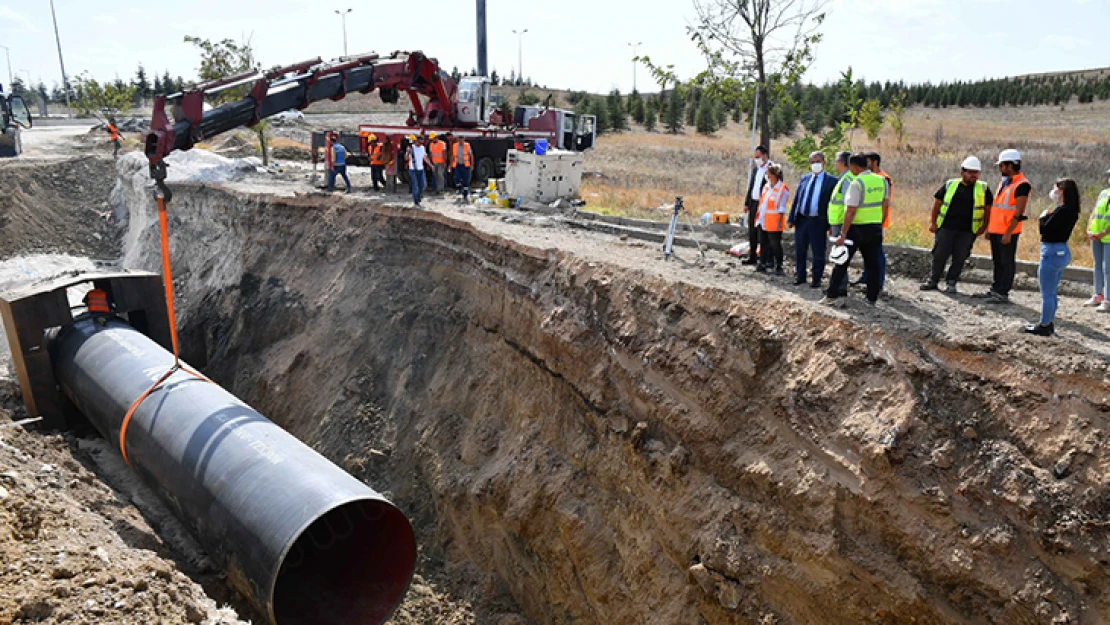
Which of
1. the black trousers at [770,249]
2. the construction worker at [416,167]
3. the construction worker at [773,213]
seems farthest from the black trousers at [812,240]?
the construction worker at [416,167]

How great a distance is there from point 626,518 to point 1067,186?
5.32m

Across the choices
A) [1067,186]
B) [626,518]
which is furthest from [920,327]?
[626,518]

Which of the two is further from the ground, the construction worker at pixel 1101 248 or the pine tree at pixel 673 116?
the pine tree at pixel 673 116

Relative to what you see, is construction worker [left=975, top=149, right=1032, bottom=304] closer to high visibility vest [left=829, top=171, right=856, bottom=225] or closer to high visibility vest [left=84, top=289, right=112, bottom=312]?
high visibility vest [left=829, top=171, right=856, bottom=225]

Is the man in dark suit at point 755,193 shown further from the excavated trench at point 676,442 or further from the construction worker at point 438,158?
the construction worker at point 438,158

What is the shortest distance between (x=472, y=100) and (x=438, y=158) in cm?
372

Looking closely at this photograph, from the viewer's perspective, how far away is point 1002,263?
7809 millimetres

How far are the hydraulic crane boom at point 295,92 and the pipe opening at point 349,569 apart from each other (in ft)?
15.1

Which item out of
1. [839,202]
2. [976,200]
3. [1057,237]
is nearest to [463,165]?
[839,202]

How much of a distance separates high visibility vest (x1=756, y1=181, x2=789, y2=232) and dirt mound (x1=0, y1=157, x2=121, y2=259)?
18.4 meters

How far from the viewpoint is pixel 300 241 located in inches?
576

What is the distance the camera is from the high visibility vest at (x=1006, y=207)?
24.4 feet

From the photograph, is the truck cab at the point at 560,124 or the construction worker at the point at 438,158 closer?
the construction worker at the point at 438,158

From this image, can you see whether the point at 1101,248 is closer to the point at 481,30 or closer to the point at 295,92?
the point at 295,92
